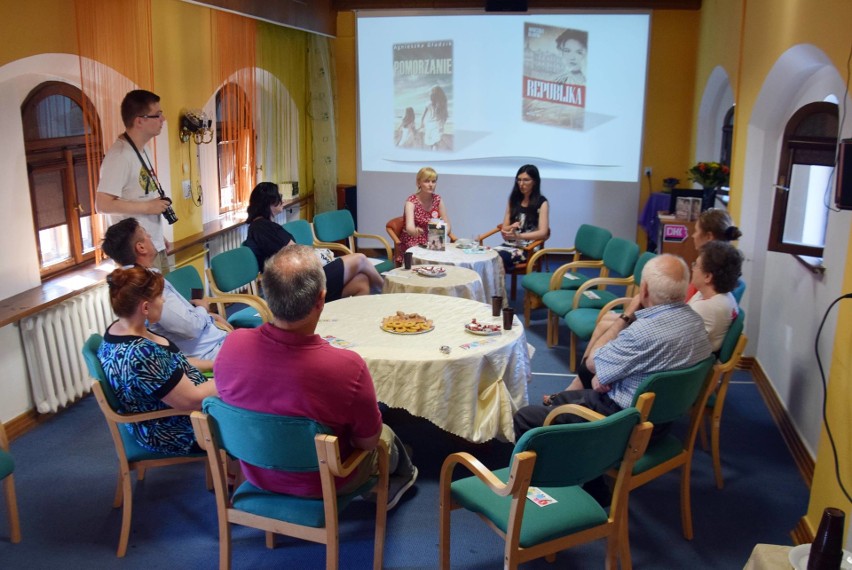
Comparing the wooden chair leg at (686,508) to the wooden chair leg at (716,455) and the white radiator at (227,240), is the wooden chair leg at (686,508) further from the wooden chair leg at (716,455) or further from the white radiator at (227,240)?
the white radiator at (227,240)

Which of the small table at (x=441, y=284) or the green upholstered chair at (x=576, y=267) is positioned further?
the green upholstered chair at (x=576, y=267)

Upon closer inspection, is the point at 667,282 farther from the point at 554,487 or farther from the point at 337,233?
the point at 337,233

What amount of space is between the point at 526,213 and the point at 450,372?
351cm

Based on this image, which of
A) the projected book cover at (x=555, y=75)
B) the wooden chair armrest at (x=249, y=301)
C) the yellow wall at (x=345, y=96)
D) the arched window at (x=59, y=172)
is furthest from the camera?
the yellow wall at (x=345, y=96)

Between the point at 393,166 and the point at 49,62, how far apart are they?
462 cm

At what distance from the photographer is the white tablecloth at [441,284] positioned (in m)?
4.70

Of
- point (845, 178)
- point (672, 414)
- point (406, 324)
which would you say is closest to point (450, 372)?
point (406, 324)

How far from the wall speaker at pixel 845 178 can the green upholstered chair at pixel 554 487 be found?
107 cm

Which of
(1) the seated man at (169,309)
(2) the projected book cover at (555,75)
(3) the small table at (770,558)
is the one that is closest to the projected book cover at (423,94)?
(2) the projected book cover at (555,75)

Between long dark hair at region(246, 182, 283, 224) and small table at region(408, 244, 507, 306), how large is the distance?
1110mm

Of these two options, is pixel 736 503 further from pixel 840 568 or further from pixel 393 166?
pixel 393 166

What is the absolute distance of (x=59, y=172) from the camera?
14.7 feet

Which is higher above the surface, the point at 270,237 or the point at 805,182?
the point at 805,182

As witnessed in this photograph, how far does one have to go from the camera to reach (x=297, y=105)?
26.0ft
